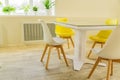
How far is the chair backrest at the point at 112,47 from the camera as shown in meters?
1.96

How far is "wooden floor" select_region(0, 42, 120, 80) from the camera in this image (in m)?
2.42

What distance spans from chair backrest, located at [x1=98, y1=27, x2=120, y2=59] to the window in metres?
2.58

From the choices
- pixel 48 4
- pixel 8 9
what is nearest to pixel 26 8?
pixel 8 9

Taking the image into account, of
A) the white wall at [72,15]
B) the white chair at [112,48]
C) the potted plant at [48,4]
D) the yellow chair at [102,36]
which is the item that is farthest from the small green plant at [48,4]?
the white chair at [112,48]

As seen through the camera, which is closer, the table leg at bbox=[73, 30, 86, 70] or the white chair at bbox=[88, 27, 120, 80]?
the white chair at bbox=[88, 27, 120, 80]

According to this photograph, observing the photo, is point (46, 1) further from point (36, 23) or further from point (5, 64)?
point (5, 64)

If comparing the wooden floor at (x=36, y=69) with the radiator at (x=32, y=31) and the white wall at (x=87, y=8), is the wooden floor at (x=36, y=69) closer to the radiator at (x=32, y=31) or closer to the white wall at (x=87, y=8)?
the radiator at (x=32, y=31)

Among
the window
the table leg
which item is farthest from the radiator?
the table leg

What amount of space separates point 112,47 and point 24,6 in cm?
281

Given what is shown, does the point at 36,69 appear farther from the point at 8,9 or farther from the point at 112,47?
the point at 8,9

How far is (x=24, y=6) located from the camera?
4199mm

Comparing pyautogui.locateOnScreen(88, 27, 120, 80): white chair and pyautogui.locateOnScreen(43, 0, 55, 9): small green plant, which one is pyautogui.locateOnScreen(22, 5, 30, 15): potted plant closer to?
pyautogui.locateOnScreen(43, 0, 55, 9): small green plant

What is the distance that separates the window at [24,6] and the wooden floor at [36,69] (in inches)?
46.9

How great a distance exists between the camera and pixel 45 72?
2.58 meters
